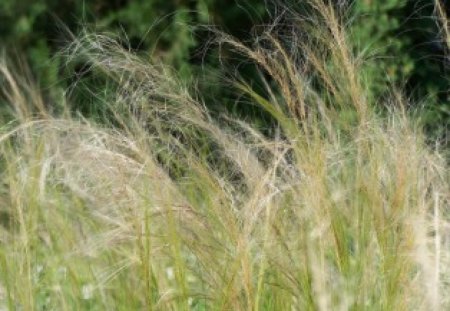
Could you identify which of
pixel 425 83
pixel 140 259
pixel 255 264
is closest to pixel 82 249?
pixel 140 259

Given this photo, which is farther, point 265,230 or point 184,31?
point 184,31

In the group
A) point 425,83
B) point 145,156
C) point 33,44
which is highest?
point 145,156

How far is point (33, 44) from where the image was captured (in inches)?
228

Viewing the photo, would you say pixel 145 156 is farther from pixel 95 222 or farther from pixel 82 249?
pixel 95 222

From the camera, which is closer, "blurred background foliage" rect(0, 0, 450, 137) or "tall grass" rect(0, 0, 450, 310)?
"tall grass" rect(0, 0, 450, 310)

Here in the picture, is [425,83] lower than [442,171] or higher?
lower

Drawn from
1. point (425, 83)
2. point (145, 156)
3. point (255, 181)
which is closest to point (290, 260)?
point (255, 181)

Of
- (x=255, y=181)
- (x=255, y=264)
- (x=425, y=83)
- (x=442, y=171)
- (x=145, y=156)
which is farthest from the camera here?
(x=425, y=83)

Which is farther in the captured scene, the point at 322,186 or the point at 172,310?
the point at 172,310

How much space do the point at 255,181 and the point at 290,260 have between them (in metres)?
0.20

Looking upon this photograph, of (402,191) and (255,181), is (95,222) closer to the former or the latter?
(255,181)

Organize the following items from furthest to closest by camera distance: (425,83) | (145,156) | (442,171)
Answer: (425,83)
(442,171)
(145,156)

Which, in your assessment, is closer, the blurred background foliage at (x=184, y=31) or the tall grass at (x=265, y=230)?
the tall grass at (x=265, y=230)

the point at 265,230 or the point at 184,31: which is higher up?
the point at 265,230
